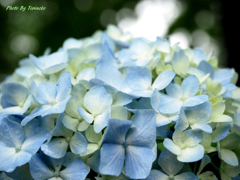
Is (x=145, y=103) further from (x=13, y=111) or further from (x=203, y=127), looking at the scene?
(x=13, y=111)

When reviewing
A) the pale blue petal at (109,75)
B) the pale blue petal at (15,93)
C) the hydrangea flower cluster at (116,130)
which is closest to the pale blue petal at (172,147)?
the hydrangea flower cluster at (116,130)

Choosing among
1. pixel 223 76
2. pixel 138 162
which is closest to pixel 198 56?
pixel 223 76

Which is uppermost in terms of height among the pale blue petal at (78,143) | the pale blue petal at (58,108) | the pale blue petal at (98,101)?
the pale blue petal at (58,108)

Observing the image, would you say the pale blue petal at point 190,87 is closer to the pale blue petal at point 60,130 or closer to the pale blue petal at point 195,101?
the pale blue petal at point 195,101

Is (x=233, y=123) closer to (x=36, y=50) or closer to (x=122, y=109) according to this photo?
(x=122, y=109)

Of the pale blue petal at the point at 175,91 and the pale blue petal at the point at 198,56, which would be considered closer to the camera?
the pale blue petal at the point at 175,91

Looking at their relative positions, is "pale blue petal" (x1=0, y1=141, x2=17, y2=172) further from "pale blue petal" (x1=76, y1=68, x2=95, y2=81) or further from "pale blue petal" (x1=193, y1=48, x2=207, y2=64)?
"pale blue petal" (x1=193, y1=48, x2=207, y2=64)

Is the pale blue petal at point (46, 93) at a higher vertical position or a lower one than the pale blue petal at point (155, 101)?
higher

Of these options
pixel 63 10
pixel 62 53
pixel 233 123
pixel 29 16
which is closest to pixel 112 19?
pixel 63 10
